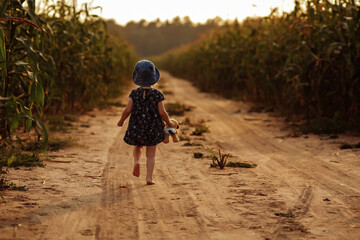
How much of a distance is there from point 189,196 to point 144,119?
36.9 inches

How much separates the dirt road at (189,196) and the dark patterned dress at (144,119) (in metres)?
0.44

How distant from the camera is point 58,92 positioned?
8.52m

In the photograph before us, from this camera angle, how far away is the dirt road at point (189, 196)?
3.13m

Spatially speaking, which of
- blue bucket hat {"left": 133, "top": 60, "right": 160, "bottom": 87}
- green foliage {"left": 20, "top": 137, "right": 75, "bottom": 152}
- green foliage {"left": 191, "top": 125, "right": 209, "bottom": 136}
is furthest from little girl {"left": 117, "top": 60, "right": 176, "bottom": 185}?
green foliage {"left": 191, "top": 125, "right": 209, "bottom": 136}

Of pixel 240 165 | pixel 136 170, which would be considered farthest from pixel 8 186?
pixel 240 165

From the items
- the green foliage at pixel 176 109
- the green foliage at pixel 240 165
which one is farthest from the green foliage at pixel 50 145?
the green foliage at pixel 176 109

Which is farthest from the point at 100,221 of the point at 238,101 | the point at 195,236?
the point at 238,101

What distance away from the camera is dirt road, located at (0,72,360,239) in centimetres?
313

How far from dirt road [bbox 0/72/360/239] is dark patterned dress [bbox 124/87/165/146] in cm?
44

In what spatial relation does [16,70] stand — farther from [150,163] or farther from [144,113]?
[150,163]

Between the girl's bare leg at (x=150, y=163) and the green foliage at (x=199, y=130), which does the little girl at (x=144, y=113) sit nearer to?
the girl's bare leg at (x=150, y=163)

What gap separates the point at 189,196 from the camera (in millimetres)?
3988

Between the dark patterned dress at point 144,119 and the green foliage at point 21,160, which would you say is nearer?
the dark patterned dress at point 144,119

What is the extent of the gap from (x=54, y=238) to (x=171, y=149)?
3.39 m
